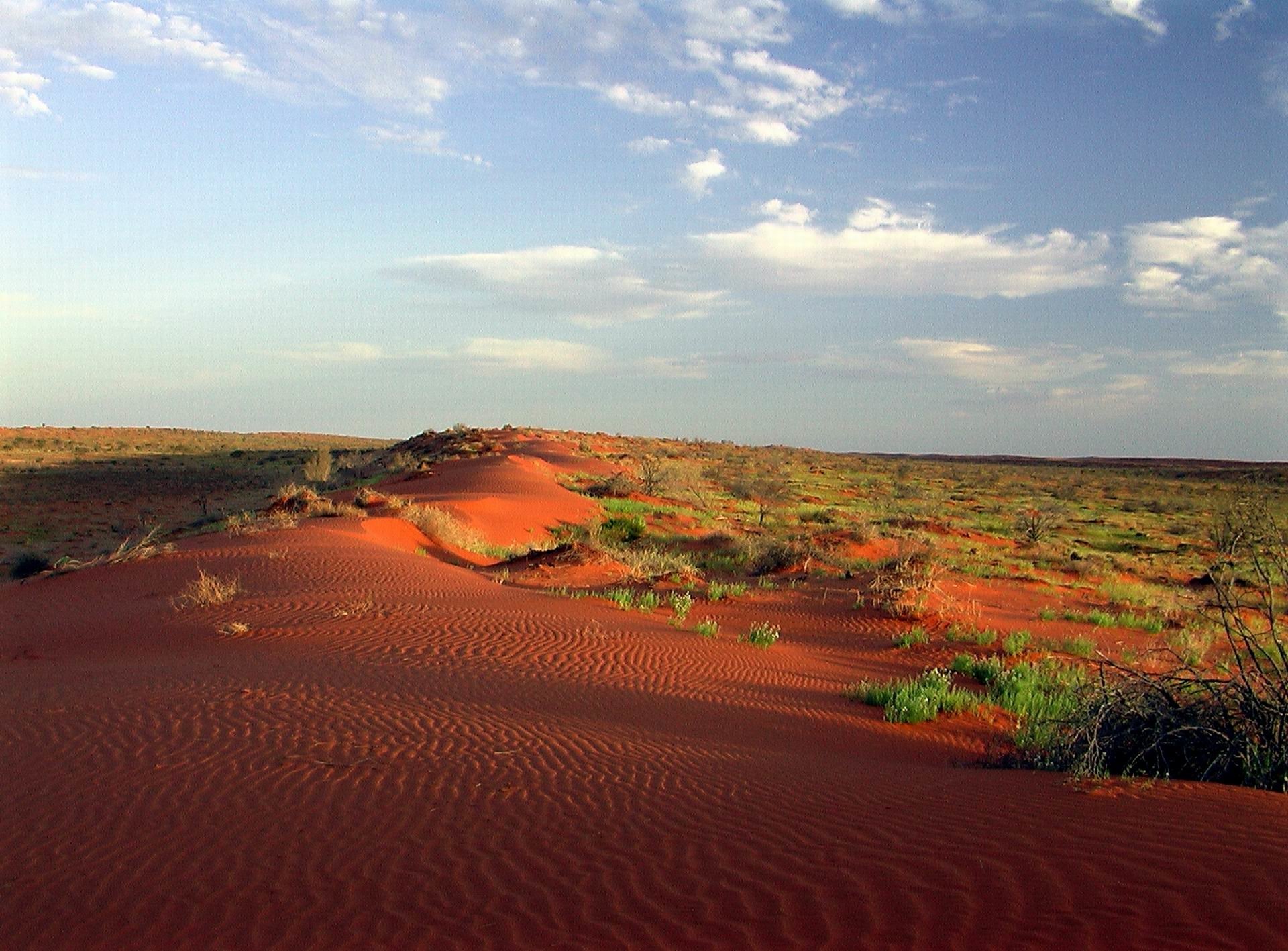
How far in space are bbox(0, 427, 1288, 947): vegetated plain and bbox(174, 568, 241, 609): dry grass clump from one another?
0.06 metres

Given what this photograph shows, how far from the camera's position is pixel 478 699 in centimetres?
837

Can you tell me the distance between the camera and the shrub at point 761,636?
505 inches

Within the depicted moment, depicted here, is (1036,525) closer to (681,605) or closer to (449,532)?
(449,532)

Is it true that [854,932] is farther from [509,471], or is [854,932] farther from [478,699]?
[509,471]

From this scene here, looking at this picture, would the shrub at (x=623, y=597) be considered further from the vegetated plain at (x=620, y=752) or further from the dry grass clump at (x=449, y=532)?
the dry grass clump at (x=449, y=532)

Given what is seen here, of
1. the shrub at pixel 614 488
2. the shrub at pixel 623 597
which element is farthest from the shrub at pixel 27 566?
the shrub at pixel 614 488

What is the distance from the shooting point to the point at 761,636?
13.0 metres

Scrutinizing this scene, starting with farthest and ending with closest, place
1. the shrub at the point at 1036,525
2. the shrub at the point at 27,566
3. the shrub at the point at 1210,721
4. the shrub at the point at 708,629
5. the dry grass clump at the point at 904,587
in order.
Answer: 1. the shrub at the point at 1036,525
2. the shrub at the point at 27,566
3. the dry grass clump at the point at 904,587
4. the shrub at the point at 708,629
5. the shrub at the point at 1210,721

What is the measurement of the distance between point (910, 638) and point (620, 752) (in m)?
8.06

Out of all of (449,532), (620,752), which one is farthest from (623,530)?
(620,752)

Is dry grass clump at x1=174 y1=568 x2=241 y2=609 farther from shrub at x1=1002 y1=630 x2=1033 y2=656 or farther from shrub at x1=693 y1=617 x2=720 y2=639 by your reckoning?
shrub at x1=1002 y1=630 x2=1033 y2=656

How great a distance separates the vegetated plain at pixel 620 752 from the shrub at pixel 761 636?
12 cm

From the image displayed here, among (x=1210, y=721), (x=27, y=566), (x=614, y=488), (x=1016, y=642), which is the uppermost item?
(x=614, y=488)

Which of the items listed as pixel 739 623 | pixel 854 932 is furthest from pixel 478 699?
pixel 739 623
